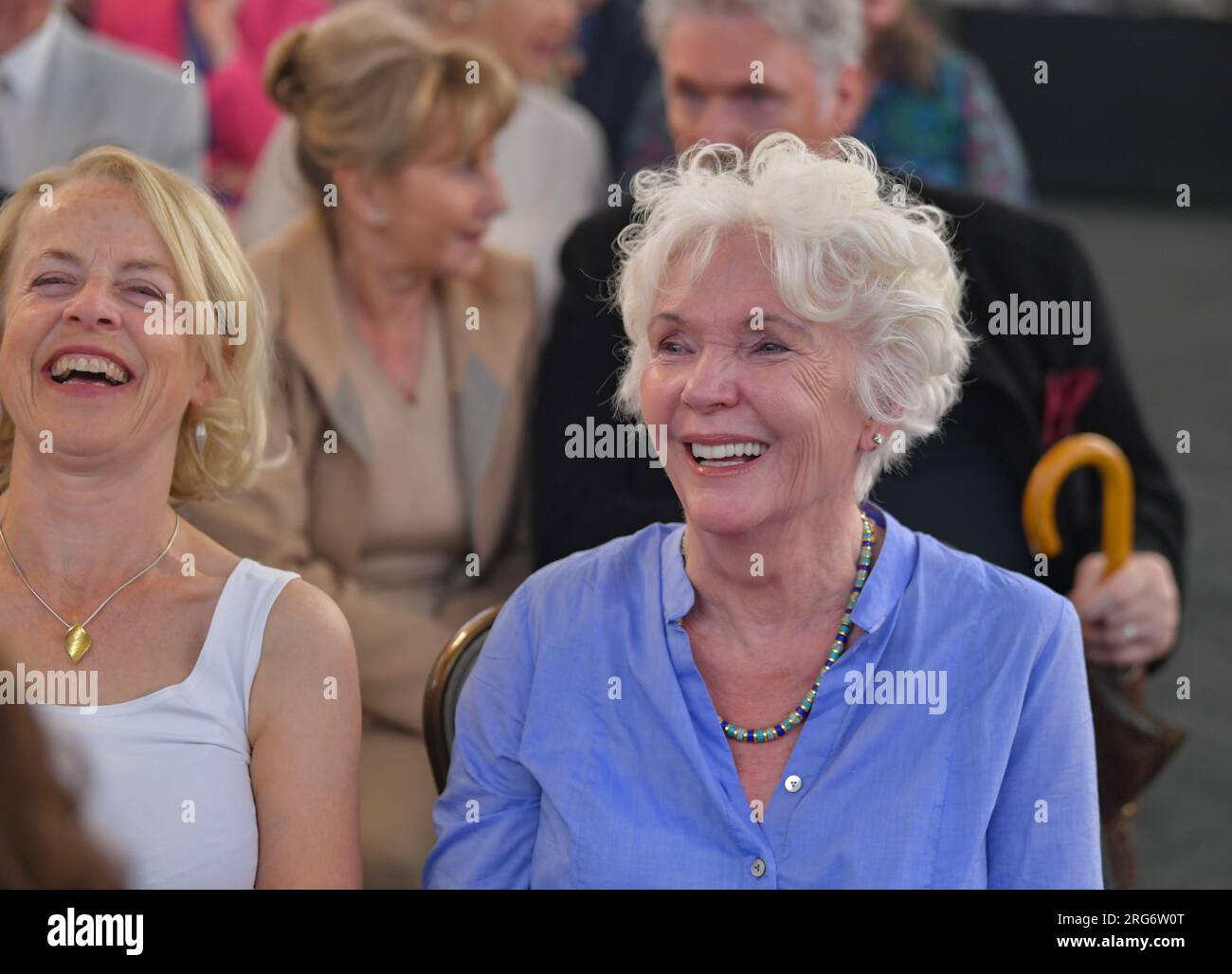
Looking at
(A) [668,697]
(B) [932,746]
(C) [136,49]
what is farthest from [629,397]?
(C) [136,49]

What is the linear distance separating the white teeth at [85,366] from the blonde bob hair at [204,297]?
94 mm

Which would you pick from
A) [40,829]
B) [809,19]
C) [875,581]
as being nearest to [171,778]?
[40,829]

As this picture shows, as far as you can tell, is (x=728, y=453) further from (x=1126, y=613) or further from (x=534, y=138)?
(x=534, y=138)

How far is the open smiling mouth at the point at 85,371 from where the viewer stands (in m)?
1.55

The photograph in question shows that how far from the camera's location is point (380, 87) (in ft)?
7.94

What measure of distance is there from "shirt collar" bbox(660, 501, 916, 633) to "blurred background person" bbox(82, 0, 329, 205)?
95.0 inches

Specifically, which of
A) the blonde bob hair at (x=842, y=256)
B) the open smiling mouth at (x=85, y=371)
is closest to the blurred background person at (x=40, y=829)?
the open smiling mouth at (x=85, y=371)

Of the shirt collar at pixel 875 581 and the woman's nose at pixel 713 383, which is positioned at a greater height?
the woman's nose at pixel 713 383

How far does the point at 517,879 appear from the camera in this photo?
5.16 feet

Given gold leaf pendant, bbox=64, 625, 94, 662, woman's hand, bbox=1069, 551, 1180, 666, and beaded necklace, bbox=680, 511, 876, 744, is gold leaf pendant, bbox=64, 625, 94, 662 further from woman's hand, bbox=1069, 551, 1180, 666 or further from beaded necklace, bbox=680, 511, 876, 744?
woman's hand, bbox=1069, 551, 1180, 666

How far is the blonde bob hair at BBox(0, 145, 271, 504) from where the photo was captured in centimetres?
160

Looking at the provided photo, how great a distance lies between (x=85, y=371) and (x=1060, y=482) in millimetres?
1272

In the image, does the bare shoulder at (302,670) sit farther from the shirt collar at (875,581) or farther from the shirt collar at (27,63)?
the shirt collar at (27,63)

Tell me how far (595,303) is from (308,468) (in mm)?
494
